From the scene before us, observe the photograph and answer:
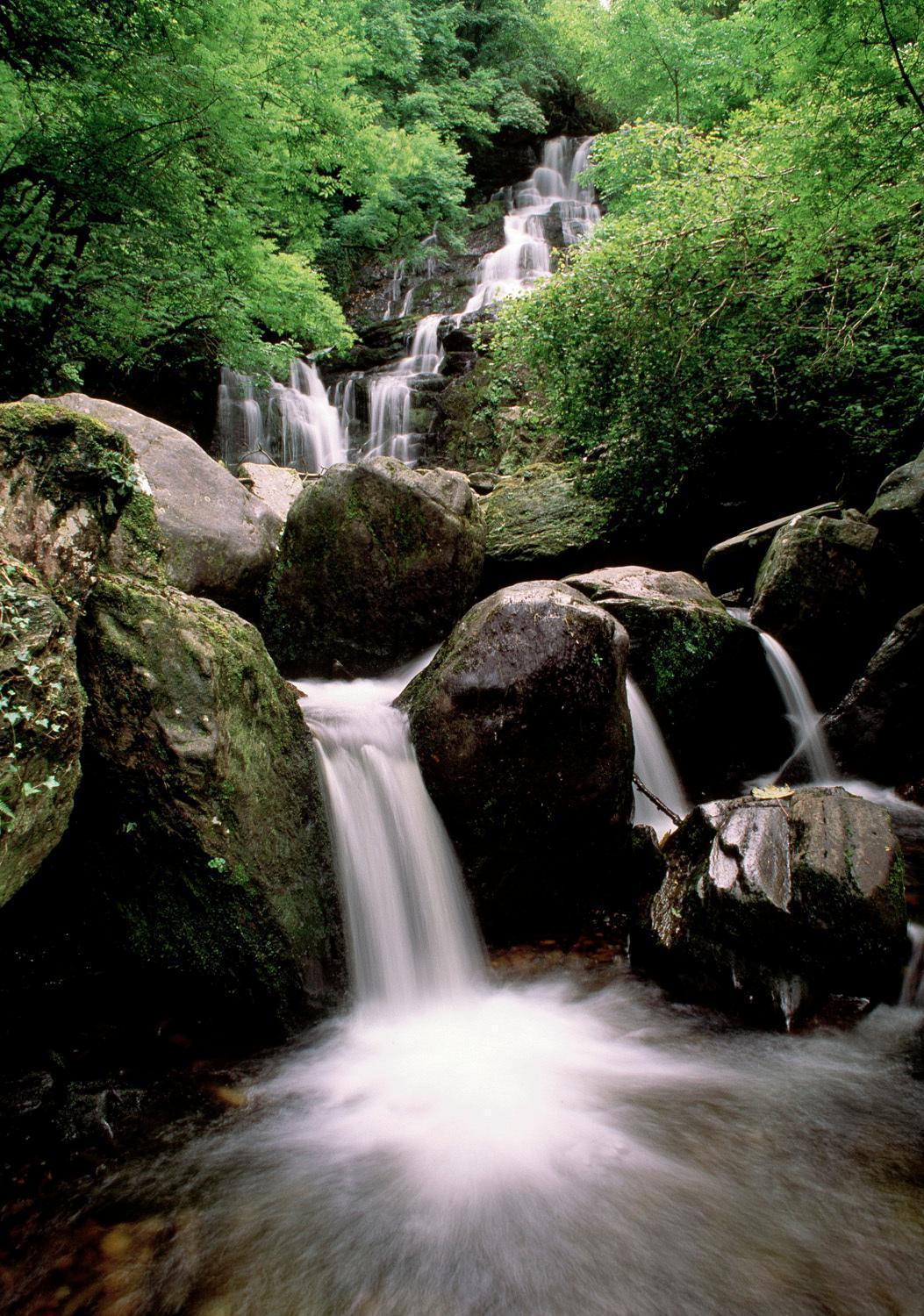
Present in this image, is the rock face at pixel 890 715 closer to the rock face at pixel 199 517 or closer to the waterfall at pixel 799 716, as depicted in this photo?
the waterfall at pixel 799 716

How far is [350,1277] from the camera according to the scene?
2.26 metres

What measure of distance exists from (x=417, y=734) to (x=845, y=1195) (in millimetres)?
3165

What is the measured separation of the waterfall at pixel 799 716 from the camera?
661 cm

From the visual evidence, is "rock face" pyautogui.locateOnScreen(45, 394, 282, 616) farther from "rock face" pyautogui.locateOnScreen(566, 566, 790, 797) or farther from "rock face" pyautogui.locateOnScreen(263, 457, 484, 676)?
"rock face" pyautogui.locateOnScreen(566, 566, 790, 797)

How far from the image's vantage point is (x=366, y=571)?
6.76 m

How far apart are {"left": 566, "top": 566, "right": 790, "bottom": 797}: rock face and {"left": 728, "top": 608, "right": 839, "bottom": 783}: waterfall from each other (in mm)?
112

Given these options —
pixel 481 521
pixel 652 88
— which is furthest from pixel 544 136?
pixel 481 521

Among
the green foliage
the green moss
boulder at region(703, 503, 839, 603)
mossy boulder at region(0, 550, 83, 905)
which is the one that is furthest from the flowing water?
the green foliage

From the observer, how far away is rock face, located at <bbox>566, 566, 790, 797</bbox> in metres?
6.08

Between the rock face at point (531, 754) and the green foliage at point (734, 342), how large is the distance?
4706mm

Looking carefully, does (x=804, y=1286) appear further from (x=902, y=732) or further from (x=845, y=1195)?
(x=902, y=732)

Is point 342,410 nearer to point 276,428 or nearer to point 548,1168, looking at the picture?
point 276,428

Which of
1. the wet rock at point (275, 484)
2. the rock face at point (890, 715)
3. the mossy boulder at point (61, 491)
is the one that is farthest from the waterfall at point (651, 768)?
the wet rock at point (275, 484)

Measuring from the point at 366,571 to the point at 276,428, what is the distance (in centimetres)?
844
